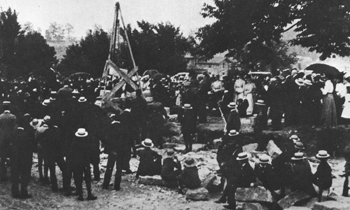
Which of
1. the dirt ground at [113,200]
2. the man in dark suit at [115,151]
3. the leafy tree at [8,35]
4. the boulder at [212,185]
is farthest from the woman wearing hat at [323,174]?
the leafy tree at [8,35]

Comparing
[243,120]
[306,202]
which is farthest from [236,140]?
[243,120]

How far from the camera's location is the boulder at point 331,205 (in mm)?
8655

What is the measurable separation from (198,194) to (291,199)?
2431 millimetres

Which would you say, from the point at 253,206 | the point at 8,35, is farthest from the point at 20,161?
the point at 8,35

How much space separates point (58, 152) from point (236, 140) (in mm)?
4752

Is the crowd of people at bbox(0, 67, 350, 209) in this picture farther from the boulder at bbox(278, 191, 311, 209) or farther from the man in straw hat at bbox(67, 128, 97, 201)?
the boulder at bbox(278, 191, 311, 209)

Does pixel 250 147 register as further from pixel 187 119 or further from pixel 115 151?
pixel 115 151

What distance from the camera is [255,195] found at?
31.9 ft

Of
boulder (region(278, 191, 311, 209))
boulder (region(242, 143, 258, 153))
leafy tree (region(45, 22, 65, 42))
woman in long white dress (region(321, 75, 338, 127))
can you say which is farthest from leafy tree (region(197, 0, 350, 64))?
leafy tree (region(45, 22, 65, 42))

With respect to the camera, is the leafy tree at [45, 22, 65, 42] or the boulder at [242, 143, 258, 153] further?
the leafy tree at [45, 22, 65, 42]

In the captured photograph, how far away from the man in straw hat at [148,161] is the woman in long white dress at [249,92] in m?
6.67

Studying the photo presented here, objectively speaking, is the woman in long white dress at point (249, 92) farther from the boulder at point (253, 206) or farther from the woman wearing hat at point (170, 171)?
the boulder at point (253, 206)

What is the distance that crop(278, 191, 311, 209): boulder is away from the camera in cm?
959

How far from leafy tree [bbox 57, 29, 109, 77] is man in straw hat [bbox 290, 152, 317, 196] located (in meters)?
29.1
